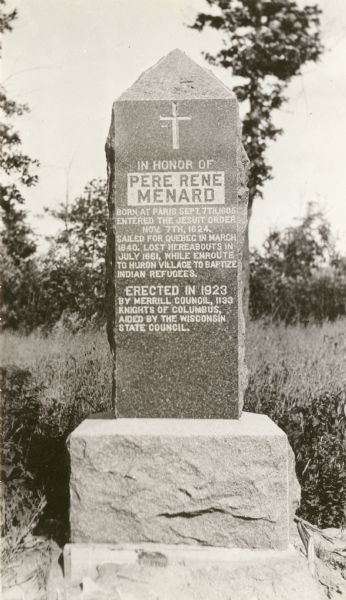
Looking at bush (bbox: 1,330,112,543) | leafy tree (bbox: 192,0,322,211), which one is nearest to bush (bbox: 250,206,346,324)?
leafy tree (bbox: 192,0,322,211)

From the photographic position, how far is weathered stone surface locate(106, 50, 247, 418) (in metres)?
3.46

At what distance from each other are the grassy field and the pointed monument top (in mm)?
2076

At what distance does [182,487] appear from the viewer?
3174 mm

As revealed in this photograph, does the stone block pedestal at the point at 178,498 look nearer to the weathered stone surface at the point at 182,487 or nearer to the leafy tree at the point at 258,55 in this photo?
the weathered stone surface at the point at 182,487

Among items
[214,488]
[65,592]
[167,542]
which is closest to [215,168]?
[214,488]

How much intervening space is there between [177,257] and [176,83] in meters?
1.00

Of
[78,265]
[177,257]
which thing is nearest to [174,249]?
[177,257]

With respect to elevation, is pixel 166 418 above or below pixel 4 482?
above

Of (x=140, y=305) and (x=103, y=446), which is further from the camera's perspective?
(x=140, y=305)

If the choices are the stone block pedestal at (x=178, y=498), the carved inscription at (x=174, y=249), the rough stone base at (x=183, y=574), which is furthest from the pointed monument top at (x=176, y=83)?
the rough stone base at (x=183, y=574)

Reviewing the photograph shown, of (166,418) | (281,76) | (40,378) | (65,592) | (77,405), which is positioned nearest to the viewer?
(65,592)

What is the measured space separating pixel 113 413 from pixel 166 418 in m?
0.32

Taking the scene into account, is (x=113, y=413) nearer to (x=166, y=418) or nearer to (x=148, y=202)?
(x=166, y=418)

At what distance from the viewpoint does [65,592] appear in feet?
9.88
